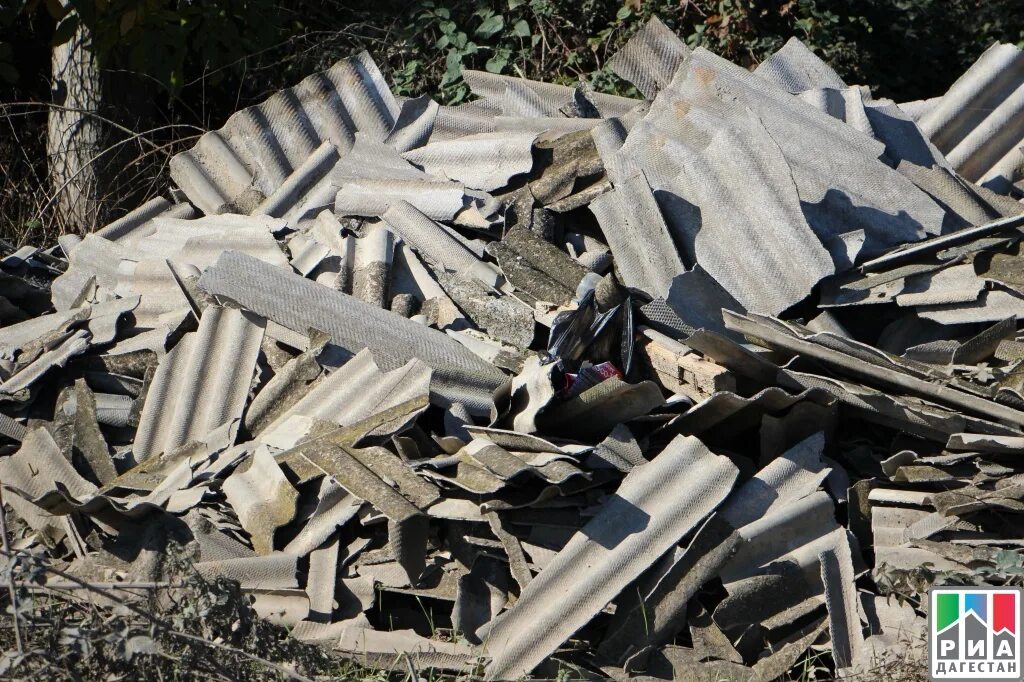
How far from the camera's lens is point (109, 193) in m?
6.87

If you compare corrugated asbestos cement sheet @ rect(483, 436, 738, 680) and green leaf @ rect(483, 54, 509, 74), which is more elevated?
green leaf @ rect(483, 54, 509, 74)

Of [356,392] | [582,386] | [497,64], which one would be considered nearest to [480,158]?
[356,392]

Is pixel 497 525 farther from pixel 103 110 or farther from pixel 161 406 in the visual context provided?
pixel 103 110

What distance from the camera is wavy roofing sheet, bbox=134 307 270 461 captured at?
4.10 metres

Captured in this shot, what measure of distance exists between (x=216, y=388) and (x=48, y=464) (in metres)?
0.71

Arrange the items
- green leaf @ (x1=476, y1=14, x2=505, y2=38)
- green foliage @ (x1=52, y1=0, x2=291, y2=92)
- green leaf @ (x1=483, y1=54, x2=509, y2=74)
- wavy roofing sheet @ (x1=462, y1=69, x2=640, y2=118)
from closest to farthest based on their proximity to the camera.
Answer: wavy roofing sheet @ (x1=462, y1=69, x2=640, y2=118) < green foliage @ (x1=52, y1=0, x2=291, y2=92) < green leaf @ (x1=483, y1=54, x2=509, y2=74) < green leaf @ (x1=476, y1=14, x2=505, y2=38)

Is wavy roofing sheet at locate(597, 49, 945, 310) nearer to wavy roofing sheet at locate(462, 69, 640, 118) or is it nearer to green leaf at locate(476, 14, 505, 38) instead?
wavy roofing sheet at locate(462, 69, 640, 118)

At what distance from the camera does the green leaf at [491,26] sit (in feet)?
24.3

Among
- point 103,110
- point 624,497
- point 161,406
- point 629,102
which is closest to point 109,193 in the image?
point 103,110

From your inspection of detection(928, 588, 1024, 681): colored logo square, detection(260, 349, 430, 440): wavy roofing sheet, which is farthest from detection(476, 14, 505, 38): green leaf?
detection(928, 588, 1024, 681): colored logo square

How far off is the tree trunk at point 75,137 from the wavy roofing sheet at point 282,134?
1.64 m

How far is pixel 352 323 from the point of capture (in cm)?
411

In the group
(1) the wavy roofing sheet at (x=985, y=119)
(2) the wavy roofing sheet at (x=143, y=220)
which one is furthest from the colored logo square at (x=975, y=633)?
(2) the wavy roofing sheet at (x=143, y=220)

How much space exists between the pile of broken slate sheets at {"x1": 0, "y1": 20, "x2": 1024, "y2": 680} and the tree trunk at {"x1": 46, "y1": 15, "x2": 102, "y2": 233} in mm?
1643
